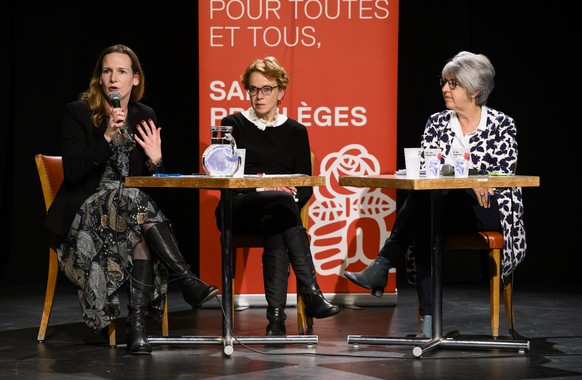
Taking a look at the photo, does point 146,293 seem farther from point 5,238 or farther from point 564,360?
point 5,238

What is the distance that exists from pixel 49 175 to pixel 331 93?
1.64 m

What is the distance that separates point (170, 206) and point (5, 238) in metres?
1.06

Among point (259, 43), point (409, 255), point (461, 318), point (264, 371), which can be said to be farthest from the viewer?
point (259, 43)

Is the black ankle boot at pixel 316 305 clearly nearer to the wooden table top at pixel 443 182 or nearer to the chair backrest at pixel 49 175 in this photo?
the wooden table top at pixel 443 182

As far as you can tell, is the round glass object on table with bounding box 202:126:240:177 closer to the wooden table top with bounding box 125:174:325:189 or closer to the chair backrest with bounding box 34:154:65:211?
the wooden table top with bounding box 125:174:325:189

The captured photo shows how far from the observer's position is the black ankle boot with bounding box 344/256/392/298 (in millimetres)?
4113

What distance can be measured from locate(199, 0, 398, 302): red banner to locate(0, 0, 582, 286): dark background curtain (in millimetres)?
1119

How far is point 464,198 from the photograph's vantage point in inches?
168

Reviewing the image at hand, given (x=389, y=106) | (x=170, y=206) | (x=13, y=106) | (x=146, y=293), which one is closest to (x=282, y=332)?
(x=146, y=293)

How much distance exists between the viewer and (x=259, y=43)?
206 inches

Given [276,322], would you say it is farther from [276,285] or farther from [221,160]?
[221,160]

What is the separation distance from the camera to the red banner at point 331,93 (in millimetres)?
5234

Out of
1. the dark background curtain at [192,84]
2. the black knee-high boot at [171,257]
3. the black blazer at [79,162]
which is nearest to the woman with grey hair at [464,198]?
the black knee-high boot at [171,257]

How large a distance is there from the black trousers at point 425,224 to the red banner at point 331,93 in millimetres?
977
